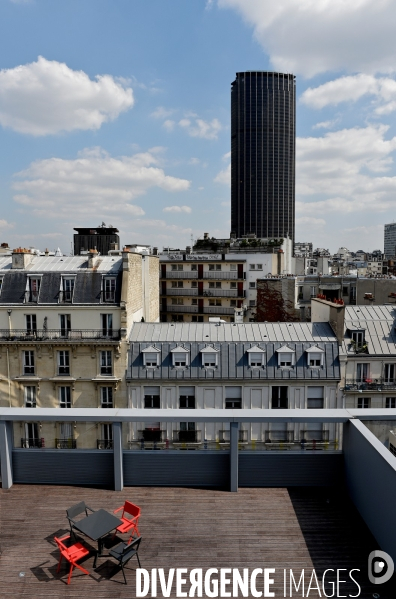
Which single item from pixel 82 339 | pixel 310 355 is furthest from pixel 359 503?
pixel 82 339

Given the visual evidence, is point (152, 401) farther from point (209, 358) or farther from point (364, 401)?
point (364, 401)

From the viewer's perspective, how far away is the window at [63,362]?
29.2m

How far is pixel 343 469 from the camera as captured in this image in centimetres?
887

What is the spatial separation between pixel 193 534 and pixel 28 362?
80.9 feet

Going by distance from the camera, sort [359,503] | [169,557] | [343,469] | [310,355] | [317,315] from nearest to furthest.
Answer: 1. [169,557]
2. [359,503]
3. [343,469]
4. [310,355]
5. [317,315]

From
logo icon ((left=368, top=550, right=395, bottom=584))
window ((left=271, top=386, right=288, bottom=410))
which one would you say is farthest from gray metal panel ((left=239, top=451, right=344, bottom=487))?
window ((left=271, top=386, right=288, bottom=410))

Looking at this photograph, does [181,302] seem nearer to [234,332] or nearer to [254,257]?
[254,257]

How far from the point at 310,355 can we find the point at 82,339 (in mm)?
14352

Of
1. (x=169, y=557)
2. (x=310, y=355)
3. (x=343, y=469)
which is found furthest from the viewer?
(x=310, y=355)

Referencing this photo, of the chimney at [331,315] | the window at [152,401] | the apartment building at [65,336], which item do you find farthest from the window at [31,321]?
the chimney at [331,315]

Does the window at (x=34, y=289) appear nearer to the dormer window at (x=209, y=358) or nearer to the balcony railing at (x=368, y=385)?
the dormer window at (x=209, y=358)

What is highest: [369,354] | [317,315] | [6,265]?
[6,265]

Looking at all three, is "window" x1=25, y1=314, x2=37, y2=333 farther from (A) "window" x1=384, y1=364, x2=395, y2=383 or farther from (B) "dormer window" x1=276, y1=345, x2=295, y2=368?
(A) "window" x1=384, y1=364, x2=395, y2=383

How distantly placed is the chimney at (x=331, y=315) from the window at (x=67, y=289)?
57.0 feet
